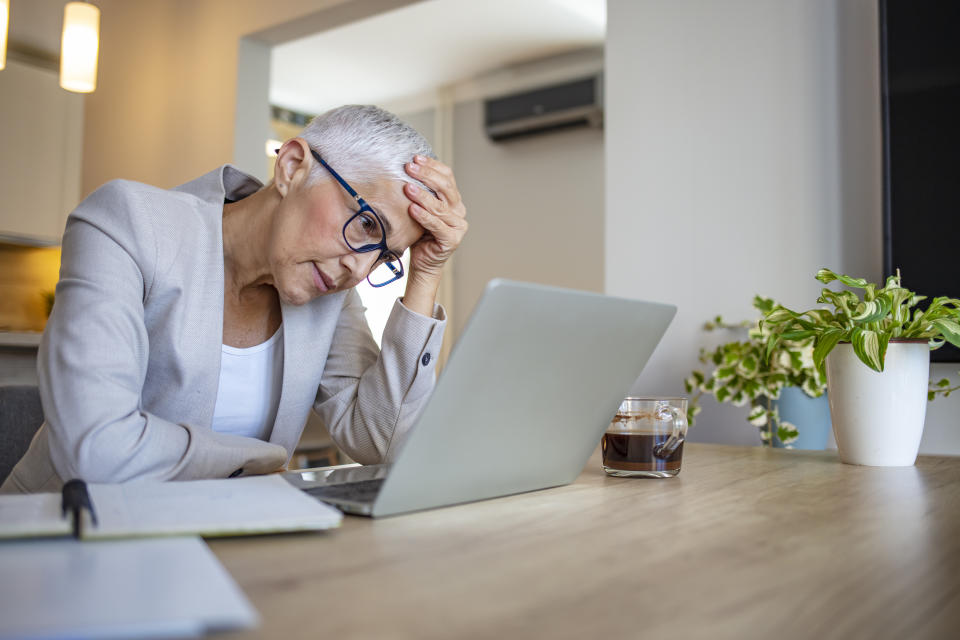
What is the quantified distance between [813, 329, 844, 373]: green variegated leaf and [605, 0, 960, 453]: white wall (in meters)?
0.72

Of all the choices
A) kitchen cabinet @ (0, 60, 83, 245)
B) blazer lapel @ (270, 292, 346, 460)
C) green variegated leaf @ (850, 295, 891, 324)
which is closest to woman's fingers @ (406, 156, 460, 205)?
blazer lapel @ (270, 292, 346, 460)

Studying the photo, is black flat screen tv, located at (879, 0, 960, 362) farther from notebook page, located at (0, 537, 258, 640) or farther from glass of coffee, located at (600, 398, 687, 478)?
notebook page, located at (0, 537, 258, 640)

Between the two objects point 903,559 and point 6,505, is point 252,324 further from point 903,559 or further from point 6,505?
point 903,559

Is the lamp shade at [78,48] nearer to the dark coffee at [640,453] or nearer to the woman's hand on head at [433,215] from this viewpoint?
the woman's hand on head at [433,215]

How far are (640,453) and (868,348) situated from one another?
405 mm

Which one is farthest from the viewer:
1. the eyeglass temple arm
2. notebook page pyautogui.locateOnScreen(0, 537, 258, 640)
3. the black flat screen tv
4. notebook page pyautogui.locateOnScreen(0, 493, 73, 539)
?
the black flat screen tv

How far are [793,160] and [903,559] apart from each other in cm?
150

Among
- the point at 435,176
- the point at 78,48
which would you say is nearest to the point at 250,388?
the point at 435,176

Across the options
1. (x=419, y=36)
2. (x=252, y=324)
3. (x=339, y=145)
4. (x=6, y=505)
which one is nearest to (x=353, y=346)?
(x=252, y=324)

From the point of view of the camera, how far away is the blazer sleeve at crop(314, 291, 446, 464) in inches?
46.8

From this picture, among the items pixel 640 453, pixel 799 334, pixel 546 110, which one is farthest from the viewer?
pixel 546 110

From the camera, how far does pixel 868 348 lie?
1136mm

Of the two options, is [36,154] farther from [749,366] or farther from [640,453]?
[640,453]

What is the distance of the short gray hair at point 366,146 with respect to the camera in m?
1.12
